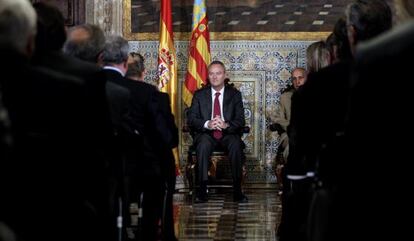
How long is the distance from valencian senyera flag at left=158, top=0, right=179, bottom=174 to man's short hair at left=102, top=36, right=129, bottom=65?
7.42 metres

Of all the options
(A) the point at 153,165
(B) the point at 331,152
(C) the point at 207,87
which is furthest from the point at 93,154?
(C) the point at 207,87

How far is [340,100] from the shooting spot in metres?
5.88

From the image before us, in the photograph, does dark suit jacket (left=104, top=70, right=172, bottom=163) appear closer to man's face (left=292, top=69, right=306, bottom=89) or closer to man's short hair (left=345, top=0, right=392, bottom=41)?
man's short hair (left=345, top=0, right=392, bottom=41)

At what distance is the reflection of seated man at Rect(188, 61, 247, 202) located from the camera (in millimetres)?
14742

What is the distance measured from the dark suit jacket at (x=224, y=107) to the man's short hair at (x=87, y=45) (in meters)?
7.32

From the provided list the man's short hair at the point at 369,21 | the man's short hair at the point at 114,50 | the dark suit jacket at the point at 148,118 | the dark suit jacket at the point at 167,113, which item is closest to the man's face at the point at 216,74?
the dark suit jacket at the point at 167,113

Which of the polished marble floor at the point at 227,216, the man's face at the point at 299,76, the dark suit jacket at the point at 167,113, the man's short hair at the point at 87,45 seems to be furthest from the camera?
the man's face at the point at 299,76

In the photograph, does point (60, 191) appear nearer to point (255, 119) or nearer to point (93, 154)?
point (93, 154)

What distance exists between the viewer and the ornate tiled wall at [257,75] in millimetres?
16516

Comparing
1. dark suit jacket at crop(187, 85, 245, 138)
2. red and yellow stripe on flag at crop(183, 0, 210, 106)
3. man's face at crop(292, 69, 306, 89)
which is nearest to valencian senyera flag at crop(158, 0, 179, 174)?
red and yellow stripe on flag at crop(183, 0, 210, 106)

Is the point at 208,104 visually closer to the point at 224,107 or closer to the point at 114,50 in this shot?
the point at 224,107

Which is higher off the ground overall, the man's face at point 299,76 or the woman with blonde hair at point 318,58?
the woman with blonde hair at point 318,58

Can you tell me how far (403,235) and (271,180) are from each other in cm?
1278

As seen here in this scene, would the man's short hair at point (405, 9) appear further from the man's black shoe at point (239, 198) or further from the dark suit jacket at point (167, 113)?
the man's black shoe at point (239, 198)
